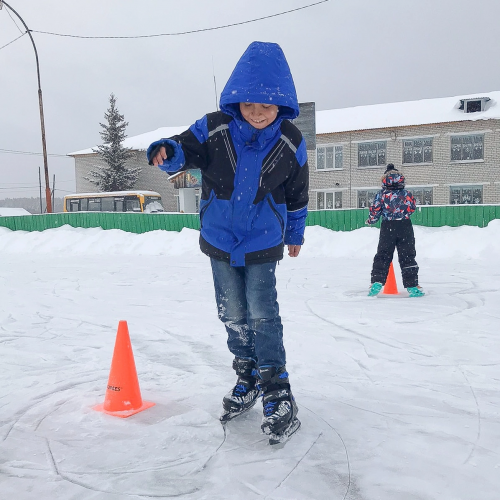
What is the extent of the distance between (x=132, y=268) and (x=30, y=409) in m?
7.23

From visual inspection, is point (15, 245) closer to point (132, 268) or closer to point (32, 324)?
point (132, 268)

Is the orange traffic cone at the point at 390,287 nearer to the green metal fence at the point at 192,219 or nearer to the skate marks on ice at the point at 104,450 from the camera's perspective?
the skate marks on ice at the point at 104,450

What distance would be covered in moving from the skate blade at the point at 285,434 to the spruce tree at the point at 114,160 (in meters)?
35.4

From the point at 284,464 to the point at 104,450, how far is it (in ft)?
2.51

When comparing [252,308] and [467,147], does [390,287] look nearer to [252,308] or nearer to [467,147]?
[252,308]

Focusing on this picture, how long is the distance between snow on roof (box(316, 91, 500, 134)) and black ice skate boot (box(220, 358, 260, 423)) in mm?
27643

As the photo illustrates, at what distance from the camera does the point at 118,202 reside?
26.0m

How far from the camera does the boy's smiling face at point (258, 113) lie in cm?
228

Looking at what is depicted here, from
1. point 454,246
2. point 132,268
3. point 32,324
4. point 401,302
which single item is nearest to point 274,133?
point 32,324

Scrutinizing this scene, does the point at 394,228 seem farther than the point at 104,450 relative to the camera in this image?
Yes

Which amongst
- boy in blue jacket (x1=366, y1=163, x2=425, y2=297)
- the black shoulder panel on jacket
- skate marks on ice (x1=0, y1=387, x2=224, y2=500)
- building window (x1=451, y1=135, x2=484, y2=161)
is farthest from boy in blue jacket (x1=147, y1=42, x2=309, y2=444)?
building window (x1=451, y1=135, x2=484, y2=161)

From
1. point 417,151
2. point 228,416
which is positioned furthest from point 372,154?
point 228,416

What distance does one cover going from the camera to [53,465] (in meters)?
1.97

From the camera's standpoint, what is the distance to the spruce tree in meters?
35.9
